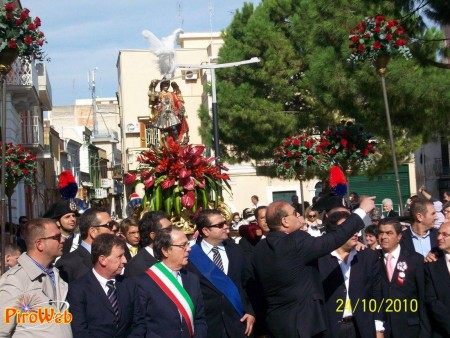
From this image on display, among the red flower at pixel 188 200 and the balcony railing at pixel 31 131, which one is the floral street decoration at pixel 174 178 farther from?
the balcony railing at pixel 31 131

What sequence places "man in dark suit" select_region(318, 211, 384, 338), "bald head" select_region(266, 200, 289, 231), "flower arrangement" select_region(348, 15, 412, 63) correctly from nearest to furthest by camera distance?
"bald head" select_region(266, 200, 289, 231) < "man in dark suit" select_region(318, 211, 384, 338) < "flower arrangement" select_region(348, 15, 412, 63)

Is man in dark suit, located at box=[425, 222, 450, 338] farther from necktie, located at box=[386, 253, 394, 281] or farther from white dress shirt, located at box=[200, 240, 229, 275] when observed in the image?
white dress shirt, located at box=[200, 240, 229, 275]

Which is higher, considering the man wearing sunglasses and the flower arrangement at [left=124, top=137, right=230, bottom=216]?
the flower arrangement at [left=124, top=137, right=230, bottom=216]

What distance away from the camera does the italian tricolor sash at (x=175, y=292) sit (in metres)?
7.22

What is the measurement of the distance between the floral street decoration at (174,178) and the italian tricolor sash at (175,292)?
4.25m

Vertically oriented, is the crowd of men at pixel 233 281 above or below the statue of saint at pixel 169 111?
below

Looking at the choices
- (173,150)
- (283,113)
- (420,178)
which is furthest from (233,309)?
(420,178)

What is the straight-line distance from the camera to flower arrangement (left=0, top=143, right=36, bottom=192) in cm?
2119

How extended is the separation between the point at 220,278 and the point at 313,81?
43.8 ft

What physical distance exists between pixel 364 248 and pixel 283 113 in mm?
26340

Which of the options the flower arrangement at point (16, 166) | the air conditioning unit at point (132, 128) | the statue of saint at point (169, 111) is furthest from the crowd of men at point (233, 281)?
the air conditioning unit at point (132, 128)
